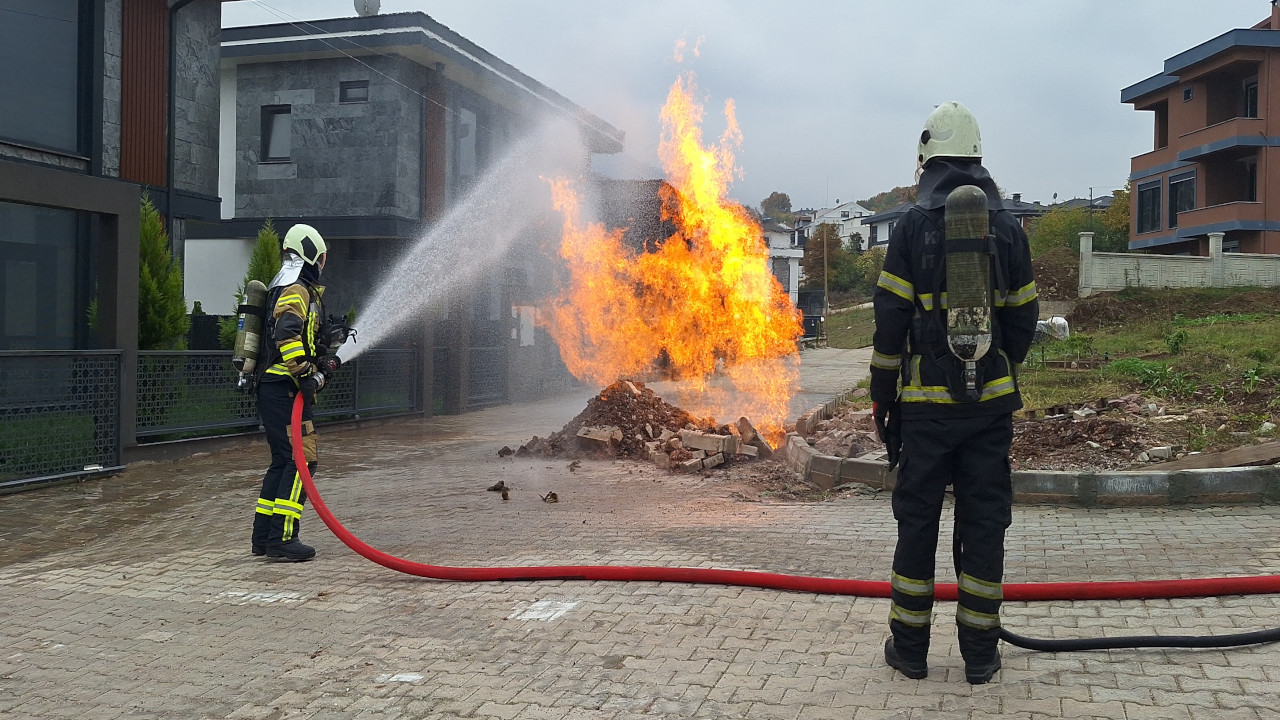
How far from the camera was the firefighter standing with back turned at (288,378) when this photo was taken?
6.50m

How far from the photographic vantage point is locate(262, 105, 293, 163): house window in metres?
20.2

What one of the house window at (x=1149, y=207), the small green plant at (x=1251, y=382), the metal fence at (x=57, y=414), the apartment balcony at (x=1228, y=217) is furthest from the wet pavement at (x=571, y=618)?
the house window at (x=1149, y=207)

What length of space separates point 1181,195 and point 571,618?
43.1m

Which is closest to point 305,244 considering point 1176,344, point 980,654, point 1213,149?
point 980,654

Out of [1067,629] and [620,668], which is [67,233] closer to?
[620,668]

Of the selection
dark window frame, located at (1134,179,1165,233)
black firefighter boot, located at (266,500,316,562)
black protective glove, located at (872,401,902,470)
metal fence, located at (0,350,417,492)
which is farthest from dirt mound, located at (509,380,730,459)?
dark window frame, located at (1134,179,1165,233)

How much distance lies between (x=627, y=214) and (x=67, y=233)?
10315 millimetres

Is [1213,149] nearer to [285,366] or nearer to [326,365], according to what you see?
[326,365]

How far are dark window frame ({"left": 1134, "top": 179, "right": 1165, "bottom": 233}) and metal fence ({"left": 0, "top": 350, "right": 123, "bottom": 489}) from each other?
43214 mm

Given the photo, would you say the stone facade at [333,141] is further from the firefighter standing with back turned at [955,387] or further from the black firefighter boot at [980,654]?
the black firefighter boot at [980,654]

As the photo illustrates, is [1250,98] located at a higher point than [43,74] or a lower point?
higher

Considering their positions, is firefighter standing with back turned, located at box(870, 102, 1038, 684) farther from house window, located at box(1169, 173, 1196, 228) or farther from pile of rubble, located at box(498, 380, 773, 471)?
house window, located at box(1169, 173, 1196, 228)

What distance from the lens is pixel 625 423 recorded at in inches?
475

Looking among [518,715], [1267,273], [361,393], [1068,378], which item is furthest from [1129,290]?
[518,715]
